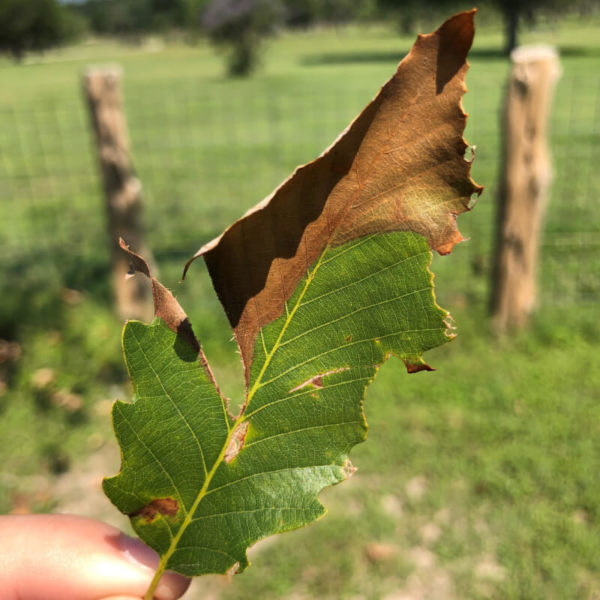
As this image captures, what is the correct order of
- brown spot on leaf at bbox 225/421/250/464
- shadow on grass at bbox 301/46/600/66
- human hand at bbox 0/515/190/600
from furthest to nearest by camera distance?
1. shadow on grass at bbox 301/46/600/66
2. human hand at bbox 0/515/190/600
3. brown spot on leaf at bbox 225/421/250/464

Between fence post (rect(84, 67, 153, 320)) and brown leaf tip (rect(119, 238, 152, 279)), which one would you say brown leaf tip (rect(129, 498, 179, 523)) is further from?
fence post (rect(84, 67, 153, 320))

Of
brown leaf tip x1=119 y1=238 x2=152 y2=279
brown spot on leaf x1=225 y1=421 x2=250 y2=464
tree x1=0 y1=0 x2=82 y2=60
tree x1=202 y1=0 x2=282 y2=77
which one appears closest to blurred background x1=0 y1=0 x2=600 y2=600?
brown leaf tip x1=119 y1=238 x2=152 y2=279

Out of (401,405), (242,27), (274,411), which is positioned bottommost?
(401,405)

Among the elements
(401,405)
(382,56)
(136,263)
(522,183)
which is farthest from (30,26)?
(136,263)

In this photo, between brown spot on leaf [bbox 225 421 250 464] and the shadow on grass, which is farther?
the shadow on grass

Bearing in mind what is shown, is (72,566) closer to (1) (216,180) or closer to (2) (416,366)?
(2) (416,366)

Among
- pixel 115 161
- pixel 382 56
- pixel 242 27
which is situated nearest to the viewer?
pixel 115 161

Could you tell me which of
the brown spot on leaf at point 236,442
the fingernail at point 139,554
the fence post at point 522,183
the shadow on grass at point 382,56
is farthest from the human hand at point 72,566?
the shadow on grass at point 382,56
